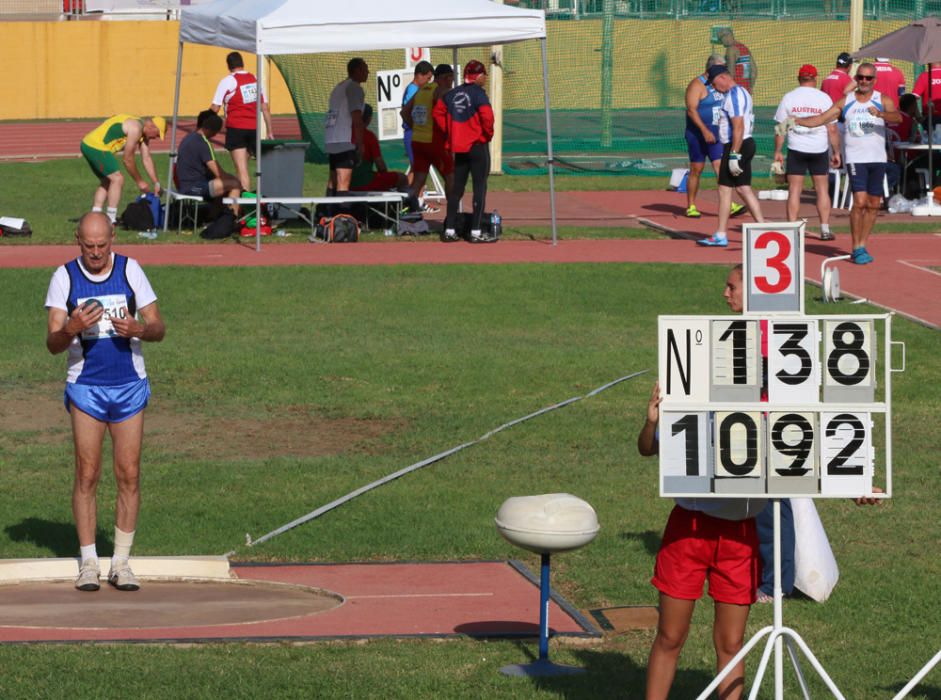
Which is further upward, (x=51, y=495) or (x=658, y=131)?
(x=658, y=131)

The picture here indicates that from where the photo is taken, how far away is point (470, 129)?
2005 cm

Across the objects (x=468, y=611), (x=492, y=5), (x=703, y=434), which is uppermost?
(x=492, y=5)

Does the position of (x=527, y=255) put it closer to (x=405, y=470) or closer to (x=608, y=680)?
(x=405, y=470)

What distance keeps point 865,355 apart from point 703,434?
24.8 inches

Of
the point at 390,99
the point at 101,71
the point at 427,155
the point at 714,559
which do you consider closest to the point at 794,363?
the point at 714,559

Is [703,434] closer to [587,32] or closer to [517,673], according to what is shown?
[517,673]

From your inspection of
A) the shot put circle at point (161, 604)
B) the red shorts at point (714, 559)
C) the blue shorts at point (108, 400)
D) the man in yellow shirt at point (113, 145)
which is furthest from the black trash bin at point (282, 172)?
the red shorts at point (714, 559)

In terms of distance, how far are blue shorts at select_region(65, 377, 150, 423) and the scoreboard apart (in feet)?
10.9

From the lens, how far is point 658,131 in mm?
35031

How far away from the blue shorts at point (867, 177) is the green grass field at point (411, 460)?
6.06ft

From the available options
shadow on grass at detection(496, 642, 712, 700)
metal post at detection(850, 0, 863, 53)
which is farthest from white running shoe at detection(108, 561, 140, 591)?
metal post at detection(850, 0, 863, 53)

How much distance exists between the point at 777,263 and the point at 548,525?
60.9 inches

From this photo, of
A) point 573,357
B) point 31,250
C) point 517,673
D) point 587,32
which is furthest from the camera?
point 587,32

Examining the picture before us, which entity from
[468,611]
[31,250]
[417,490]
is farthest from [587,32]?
[468,611]
